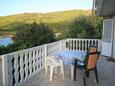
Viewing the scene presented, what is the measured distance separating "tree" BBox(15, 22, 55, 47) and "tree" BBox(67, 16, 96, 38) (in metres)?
2.96

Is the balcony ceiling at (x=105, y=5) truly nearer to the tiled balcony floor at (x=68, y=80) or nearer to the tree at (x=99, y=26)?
the tiled balcony floor at (x=68, y=80)

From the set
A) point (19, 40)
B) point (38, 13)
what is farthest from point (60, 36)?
point (38, 13)

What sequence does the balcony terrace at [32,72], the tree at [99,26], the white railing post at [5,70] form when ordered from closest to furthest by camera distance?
the white railing post at [5,70] → the balcony terrace at [32,72] → the tree at [99,26]

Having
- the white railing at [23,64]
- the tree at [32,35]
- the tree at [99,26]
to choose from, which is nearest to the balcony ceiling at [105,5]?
the white railing at [23,64]

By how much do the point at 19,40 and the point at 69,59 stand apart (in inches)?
193

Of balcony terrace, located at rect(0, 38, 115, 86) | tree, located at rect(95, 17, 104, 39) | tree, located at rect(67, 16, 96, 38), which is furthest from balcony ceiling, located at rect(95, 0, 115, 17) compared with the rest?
tree, located at rect(95, 17, 104, 39)

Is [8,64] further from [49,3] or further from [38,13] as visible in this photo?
[49,3]

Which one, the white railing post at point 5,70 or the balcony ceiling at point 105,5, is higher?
the balcony ceiling at point 105,5

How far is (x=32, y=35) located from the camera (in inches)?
395

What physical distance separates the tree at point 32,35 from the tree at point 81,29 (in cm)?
296

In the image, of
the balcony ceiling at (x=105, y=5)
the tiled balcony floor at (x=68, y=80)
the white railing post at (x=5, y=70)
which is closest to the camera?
the white railing post at (x=5, y=70)

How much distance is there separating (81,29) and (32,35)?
4.13m

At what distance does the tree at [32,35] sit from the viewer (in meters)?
9.87

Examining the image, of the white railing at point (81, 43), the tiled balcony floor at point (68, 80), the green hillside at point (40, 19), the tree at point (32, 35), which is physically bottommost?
the tiled balcony floor at point (68, 80)
